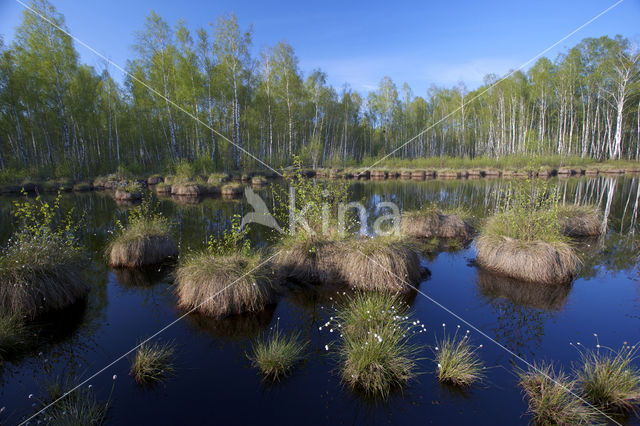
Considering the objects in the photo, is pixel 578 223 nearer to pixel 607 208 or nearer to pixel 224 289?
pixel 607 208

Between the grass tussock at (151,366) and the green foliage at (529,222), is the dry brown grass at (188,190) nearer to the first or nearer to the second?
the grass tussock at (151,366)

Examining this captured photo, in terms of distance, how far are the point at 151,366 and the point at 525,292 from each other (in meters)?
7.62

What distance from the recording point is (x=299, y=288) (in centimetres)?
761

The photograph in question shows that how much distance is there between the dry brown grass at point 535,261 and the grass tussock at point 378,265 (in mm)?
2297

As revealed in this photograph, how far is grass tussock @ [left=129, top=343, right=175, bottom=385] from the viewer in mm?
4488

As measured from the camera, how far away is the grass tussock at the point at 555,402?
141 inches

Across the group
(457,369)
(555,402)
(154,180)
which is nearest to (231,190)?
(154,180)

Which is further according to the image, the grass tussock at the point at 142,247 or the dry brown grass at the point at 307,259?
the grass tussock at the point at 142,247

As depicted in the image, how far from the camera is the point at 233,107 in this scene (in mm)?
34656

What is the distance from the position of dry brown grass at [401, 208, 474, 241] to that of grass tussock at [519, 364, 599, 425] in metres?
7.99

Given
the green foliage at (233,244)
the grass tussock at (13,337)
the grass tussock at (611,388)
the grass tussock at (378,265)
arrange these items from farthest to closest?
the grass tussock at (378,265) → the green foliage at (233,244) → the grass tussock at (13,337) → the grass tussock at (611,388)

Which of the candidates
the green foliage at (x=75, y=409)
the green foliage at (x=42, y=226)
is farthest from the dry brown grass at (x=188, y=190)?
the green foliage at (x=75, y=409)

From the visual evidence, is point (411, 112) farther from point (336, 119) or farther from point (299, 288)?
point (299, 288)

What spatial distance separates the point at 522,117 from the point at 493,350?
50.8 m
